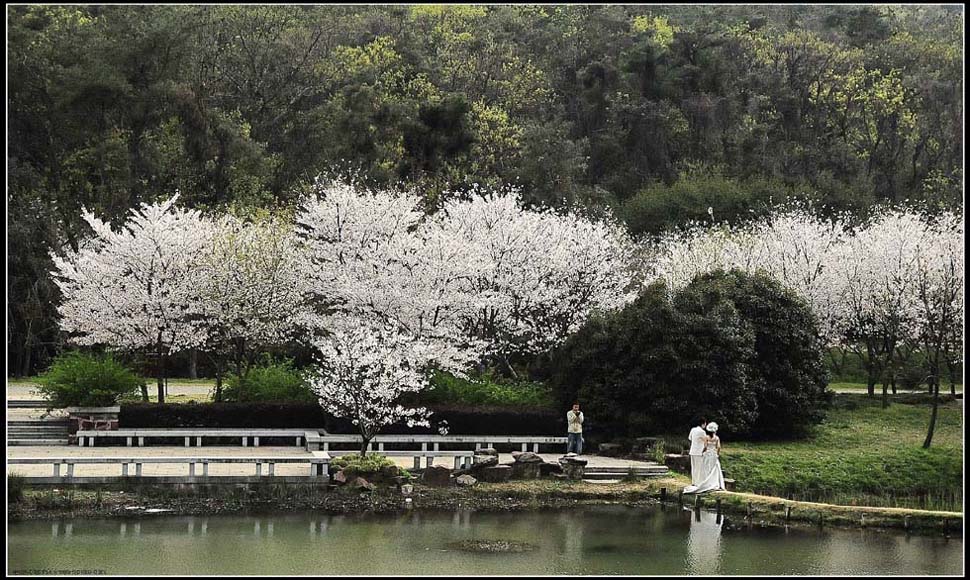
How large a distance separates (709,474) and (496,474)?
4.39 m

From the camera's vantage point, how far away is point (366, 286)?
112ft

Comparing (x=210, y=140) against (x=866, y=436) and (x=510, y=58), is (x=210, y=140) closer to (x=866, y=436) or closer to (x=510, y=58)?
(x=510, y=58)

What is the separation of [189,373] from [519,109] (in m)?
28.1

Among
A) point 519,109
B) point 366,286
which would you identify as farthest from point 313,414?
point 519,109

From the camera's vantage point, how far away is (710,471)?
26.7m

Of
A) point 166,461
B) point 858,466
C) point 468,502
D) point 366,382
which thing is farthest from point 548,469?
point 858,466

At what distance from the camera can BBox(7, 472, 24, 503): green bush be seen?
2384 cm

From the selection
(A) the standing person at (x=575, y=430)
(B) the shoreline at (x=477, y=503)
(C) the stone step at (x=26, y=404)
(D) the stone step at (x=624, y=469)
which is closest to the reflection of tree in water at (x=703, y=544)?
(B) the shoreline at (x=477, y=503)

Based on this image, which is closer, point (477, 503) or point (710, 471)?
point (477, 503)

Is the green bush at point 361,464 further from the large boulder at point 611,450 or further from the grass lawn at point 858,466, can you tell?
the grass lawn at point 858,466

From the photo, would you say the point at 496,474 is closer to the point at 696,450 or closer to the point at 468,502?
the point at 468,502

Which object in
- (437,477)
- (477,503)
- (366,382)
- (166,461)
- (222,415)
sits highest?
(366,382)

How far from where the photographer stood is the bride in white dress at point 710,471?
26531 millimetres

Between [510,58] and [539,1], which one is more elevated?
[539,1]
